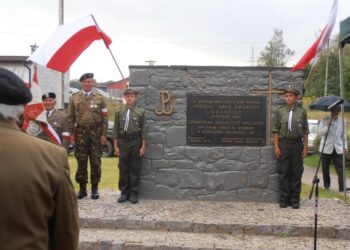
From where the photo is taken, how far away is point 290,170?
6.81 metres

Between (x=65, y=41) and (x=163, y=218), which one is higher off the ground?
(x=65, y=41)

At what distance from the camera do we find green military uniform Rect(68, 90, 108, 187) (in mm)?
7047

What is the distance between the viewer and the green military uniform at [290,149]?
6.67 meters

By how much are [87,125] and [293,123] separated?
309 centimetres

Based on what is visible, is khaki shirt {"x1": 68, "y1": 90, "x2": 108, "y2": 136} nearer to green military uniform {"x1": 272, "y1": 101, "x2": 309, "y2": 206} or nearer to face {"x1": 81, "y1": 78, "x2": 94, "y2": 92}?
face {"x1": 81, "y1": 78, "x2": 94, "y2": 92}

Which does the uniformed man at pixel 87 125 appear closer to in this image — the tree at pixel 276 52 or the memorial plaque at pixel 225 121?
the memorial plaque at pixel 225 121

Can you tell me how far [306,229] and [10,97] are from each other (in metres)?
4.77

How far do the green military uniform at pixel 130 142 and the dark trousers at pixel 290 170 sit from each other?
2105mm

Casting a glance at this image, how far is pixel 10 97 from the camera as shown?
1924 millimetres

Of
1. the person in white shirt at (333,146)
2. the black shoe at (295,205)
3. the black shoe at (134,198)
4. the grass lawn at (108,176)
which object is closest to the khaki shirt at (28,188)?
the black shoe at (134,198)

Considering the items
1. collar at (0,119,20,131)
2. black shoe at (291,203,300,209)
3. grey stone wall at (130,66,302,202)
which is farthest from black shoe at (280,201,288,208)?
collar at (0,119,20,131)

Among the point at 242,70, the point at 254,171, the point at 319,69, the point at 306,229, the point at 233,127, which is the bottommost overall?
the point at 306,229

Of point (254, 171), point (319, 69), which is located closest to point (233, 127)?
point (254, 171)

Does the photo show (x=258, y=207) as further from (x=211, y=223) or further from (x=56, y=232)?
(x=56, y=232)
